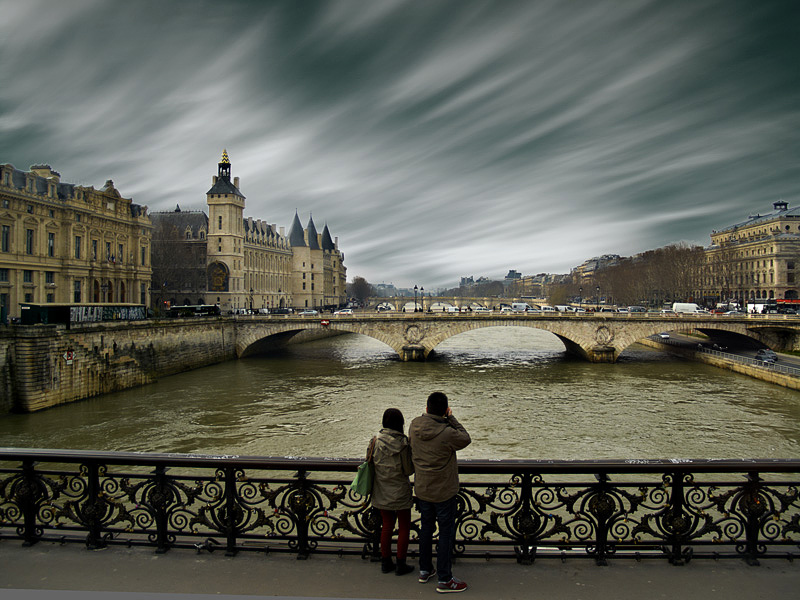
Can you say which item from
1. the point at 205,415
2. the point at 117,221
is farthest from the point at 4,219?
the point at 205,415

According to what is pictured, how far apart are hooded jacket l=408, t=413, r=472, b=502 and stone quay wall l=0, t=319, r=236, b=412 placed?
22.1 metres

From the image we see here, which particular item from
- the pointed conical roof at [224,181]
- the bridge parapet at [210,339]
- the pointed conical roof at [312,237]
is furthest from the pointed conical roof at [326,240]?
the bridge parapet at [210,339]

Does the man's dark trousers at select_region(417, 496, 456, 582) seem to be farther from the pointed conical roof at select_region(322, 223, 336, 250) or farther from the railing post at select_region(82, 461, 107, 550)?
the pointed conical roof at select_region(322, 223, 336, 250)

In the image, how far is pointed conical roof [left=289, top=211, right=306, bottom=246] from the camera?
85.4 metres

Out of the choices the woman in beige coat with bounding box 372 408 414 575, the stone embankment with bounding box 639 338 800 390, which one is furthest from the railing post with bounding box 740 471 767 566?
the stone embankment with bounding box 639 338 800 390

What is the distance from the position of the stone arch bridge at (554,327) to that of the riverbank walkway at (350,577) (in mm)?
33562

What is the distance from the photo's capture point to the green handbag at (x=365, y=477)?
4.10 m

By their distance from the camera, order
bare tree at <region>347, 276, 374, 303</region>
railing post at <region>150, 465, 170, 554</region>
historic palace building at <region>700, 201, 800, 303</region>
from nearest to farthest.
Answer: railing post at <region>150, 465, 170, 554</region> → historic palace building at <region>700, 201, 800, 303</region> → bare tree at <region>347, 276, 374, 303</region>

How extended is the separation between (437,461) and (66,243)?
38304 mm

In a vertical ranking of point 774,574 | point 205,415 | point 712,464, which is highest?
point 712,464

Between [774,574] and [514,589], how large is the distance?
80.0 inches

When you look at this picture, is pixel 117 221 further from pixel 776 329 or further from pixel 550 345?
pixel 776 329

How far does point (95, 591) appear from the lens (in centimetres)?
353

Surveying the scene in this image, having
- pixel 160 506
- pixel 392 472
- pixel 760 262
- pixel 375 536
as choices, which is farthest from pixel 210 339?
pixel 760 262
